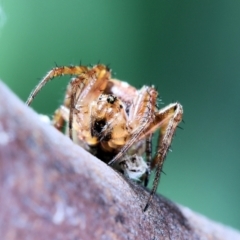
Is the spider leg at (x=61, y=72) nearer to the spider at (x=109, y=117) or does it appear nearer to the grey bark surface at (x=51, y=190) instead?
the spider at (x=109, y=117)

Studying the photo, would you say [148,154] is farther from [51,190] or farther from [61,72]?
[51,190]

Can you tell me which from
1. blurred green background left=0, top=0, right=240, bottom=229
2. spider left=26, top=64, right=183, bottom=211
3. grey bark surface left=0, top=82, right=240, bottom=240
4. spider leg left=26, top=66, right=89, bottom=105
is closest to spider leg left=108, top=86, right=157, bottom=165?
spider left=26, top=64, right=183, bottom=211

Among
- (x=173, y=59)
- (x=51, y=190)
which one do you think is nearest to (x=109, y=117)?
(x=51, y=190)

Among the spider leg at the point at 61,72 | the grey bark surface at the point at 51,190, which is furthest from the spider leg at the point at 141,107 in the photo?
the grey bark surface at the point at 51,190

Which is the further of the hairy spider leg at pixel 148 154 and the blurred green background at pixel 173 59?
the blurred green background at pixel 173 59

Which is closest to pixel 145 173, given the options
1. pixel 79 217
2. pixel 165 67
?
pixel 79 217

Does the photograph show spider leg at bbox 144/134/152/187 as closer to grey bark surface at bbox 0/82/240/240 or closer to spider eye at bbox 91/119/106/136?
spider eye at bbox 91/119/106/136
